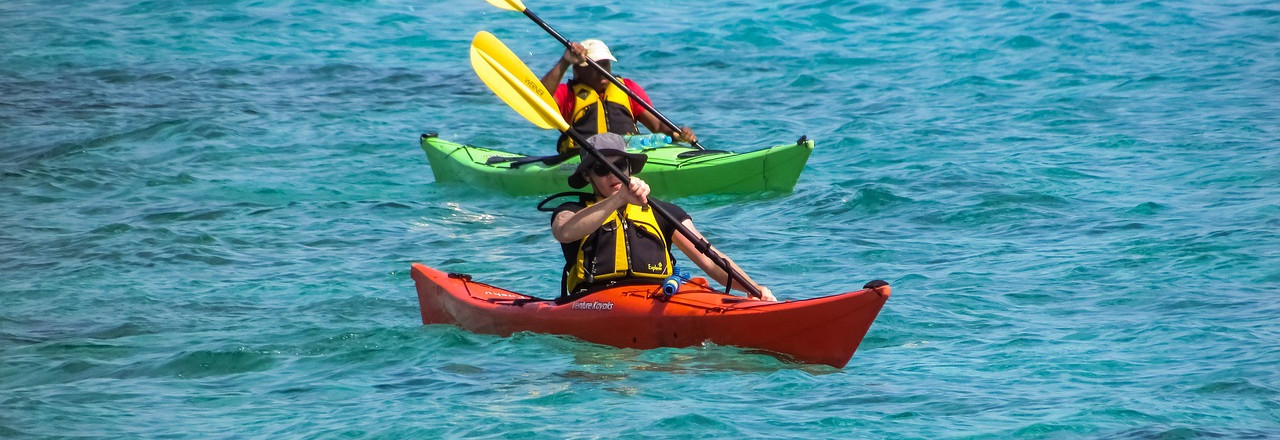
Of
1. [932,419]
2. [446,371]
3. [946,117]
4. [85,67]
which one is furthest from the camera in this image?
[85,67]

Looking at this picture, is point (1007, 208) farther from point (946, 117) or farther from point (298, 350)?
point (298, 350)

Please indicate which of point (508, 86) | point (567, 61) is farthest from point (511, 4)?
point (508, 86)

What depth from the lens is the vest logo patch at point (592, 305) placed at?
6230 mm

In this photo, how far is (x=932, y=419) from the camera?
5543 mm

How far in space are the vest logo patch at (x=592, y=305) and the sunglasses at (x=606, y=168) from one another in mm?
546

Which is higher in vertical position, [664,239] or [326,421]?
[664,239]

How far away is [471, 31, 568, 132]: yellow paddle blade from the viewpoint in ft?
22.6

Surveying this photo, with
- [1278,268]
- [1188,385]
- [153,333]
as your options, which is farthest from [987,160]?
[153,333]

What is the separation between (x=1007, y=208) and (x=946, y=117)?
3698mm

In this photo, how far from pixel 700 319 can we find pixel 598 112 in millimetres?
4256

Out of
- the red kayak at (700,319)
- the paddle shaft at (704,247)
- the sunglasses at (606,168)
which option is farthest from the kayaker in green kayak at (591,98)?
the sunglasses at (606,168)

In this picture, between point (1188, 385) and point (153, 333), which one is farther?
point (153, 333)

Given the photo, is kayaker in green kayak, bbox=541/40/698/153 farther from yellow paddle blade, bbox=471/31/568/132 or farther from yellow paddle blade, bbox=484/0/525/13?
yellow paddle blade, bbox=471/31/568/132

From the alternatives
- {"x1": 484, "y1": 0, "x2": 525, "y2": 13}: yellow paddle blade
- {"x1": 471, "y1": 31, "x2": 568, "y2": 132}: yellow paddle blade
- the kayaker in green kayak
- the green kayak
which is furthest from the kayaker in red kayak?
{"x1": 484, "y1": 0, "x2": 525, "y2": 13}: yellow paddle blade
